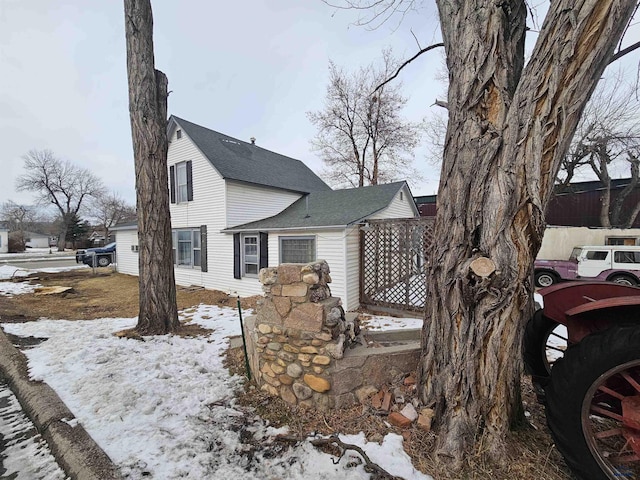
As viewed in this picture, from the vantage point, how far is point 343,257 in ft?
23.5

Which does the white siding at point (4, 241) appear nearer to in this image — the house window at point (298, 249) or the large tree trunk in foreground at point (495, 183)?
the house window at point (298, 249)

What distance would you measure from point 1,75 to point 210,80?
6.65m

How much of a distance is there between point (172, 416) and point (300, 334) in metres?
1.35

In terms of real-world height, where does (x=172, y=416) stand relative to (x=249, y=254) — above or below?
below

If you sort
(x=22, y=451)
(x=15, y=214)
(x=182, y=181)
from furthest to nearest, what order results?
(x=15, y=214)
(x=182, y=181)
(x=22, y=451)

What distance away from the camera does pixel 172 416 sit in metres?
2.43

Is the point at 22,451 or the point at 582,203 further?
the point at 582,203

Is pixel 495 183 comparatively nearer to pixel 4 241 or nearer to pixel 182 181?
pixel 182 181

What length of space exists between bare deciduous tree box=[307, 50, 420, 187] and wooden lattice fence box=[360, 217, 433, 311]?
12.1 m

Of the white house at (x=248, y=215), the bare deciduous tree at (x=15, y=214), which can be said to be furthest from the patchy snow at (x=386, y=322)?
the bare deciduous tree at (x=15, y=214)

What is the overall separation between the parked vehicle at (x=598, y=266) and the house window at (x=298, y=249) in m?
7.84

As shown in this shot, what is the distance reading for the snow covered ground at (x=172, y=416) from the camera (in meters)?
1.86

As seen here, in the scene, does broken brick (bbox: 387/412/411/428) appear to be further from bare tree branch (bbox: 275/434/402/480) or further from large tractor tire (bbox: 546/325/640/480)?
large tractor tire (bbox: 546/325/640/480)

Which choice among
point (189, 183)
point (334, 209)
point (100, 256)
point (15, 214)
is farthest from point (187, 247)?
point (15, 214)
